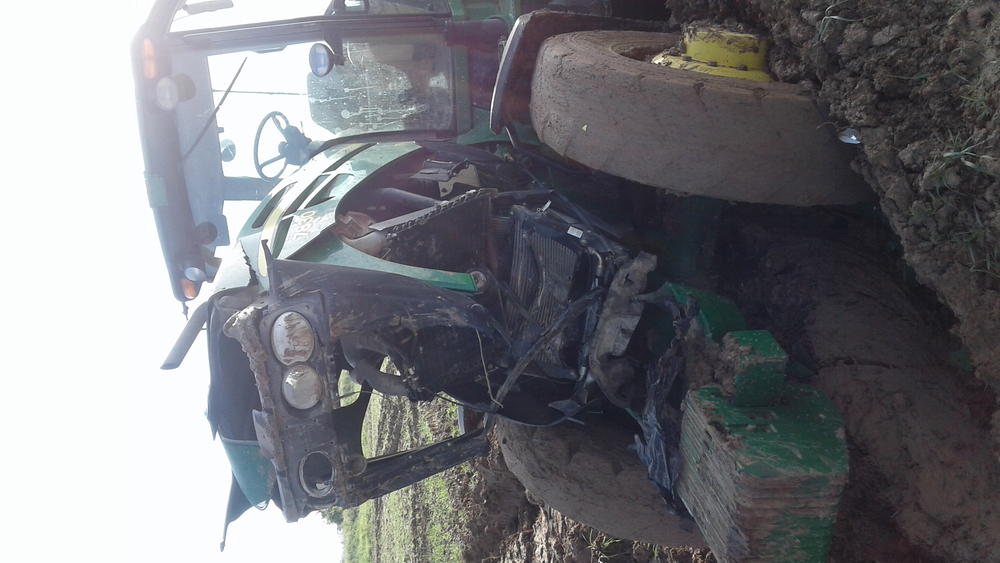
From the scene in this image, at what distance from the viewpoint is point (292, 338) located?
2.11 meters

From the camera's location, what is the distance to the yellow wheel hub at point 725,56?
2.28 meters

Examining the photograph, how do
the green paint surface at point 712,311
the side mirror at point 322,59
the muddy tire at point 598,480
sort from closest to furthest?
the green paint surface at point 712,311 < the muddy tire at point 598,480 < the side mirror at point 322,59

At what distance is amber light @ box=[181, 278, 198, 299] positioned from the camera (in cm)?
379

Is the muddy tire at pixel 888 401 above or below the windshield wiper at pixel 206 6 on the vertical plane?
below

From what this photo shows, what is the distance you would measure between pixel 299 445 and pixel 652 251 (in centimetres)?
129

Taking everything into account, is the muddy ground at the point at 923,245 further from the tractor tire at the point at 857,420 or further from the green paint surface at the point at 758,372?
the green paint surface at the point at 758,372

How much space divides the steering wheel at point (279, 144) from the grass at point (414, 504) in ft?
7.25

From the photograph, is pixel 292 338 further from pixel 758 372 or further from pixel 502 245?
pixel 758 372

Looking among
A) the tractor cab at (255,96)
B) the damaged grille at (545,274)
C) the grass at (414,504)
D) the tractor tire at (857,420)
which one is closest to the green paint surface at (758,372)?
the tractor tire at (857,420)

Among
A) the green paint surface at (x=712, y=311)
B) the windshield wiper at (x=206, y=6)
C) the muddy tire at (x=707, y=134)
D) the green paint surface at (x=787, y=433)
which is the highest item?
the muddy tire at (x=707, y=134)

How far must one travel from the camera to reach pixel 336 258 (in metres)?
2.40

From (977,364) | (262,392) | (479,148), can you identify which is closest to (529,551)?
(479,148)

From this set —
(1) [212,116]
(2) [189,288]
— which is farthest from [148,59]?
(2) [189,288]

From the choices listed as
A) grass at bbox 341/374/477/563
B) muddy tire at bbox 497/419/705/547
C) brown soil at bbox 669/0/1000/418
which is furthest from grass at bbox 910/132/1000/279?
grass at bbox 341/374/477/563
